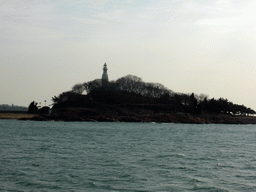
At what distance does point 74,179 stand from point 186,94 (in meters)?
180

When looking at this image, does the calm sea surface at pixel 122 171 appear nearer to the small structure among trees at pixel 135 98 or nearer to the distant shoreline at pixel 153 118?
the distant shoreline at pixel 153 118

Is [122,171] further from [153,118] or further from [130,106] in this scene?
[130,106]

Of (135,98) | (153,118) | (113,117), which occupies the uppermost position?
(135,98)

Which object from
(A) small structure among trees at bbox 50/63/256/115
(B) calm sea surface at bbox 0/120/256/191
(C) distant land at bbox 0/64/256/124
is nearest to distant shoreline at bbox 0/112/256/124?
(C) distant land at bbox 0/64/256/124

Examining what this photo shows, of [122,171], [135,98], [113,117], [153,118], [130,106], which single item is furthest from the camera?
[135,98]

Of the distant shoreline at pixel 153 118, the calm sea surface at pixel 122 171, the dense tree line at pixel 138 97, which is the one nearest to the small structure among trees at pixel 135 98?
the dense tree line at pixel 138 97

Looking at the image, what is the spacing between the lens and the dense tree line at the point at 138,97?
554ft

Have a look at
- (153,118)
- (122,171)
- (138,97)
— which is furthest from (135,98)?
(122,171)

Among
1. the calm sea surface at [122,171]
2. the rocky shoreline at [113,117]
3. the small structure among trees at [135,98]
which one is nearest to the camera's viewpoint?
the calm sea surface at [122,171]

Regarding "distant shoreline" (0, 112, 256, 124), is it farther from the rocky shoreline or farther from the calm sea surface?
the calm sea surface

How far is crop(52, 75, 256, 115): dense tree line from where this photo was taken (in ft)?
554

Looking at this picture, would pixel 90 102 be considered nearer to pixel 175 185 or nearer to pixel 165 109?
pixel 165 109

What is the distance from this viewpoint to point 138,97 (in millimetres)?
179375

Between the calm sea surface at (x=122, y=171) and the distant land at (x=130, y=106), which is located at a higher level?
the distant land at (x=130, y=106)
